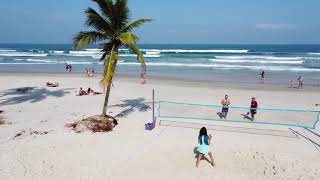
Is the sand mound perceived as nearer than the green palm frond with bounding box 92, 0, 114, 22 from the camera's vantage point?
No

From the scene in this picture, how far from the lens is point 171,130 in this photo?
13727mm

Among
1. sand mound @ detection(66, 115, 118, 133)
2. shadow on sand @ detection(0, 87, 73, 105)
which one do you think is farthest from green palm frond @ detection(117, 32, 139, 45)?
shadow on sand @ detection(0, 87, 73, 105)

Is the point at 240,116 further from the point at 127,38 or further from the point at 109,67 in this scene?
the point at 109,67

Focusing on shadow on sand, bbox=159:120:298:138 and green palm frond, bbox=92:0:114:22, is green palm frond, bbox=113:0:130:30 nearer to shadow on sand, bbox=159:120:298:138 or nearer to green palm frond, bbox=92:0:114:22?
green palm frond, bbox=92:0:114:22

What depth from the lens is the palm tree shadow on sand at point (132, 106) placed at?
1653cm

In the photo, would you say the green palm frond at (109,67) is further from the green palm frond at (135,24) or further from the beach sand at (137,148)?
the beach sand at (137,148)

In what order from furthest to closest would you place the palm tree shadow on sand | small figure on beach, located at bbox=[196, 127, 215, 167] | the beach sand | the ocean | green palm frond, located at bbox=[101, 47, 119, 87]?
the ocean
the palm tree shadow on sand
green palm frond, located at bbox=[101, 47, 119, 87]
small figure on beach, located at bbox=[196, 127, 215, 167]
the beach sand

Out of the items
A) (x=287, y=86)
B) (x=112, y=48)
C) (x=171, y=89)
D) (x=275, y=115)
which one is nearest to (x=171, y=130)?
(x=112, y=48)

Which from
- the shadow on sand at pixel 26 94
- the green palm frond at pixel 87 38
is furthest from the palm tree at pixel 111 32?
the shadow on sand at pixel 26 94

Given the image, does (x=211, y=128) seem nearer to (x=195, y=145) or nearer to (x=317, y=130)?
(x=195, y=145)

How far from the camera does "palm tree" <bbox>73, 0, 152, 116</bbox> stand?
1261 cm

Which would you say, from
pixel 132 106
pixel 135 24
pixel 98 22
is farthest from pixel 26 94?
pixel 135 24

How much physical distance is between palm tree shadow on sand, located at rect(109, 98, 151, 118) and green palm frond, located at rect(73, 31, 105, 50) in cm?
417

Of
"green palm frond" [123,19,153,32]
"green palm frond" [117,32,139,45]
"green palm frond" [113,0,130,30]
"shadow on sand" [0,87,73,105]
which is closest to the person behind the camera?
"green palm frond" [117,32,139,45]
